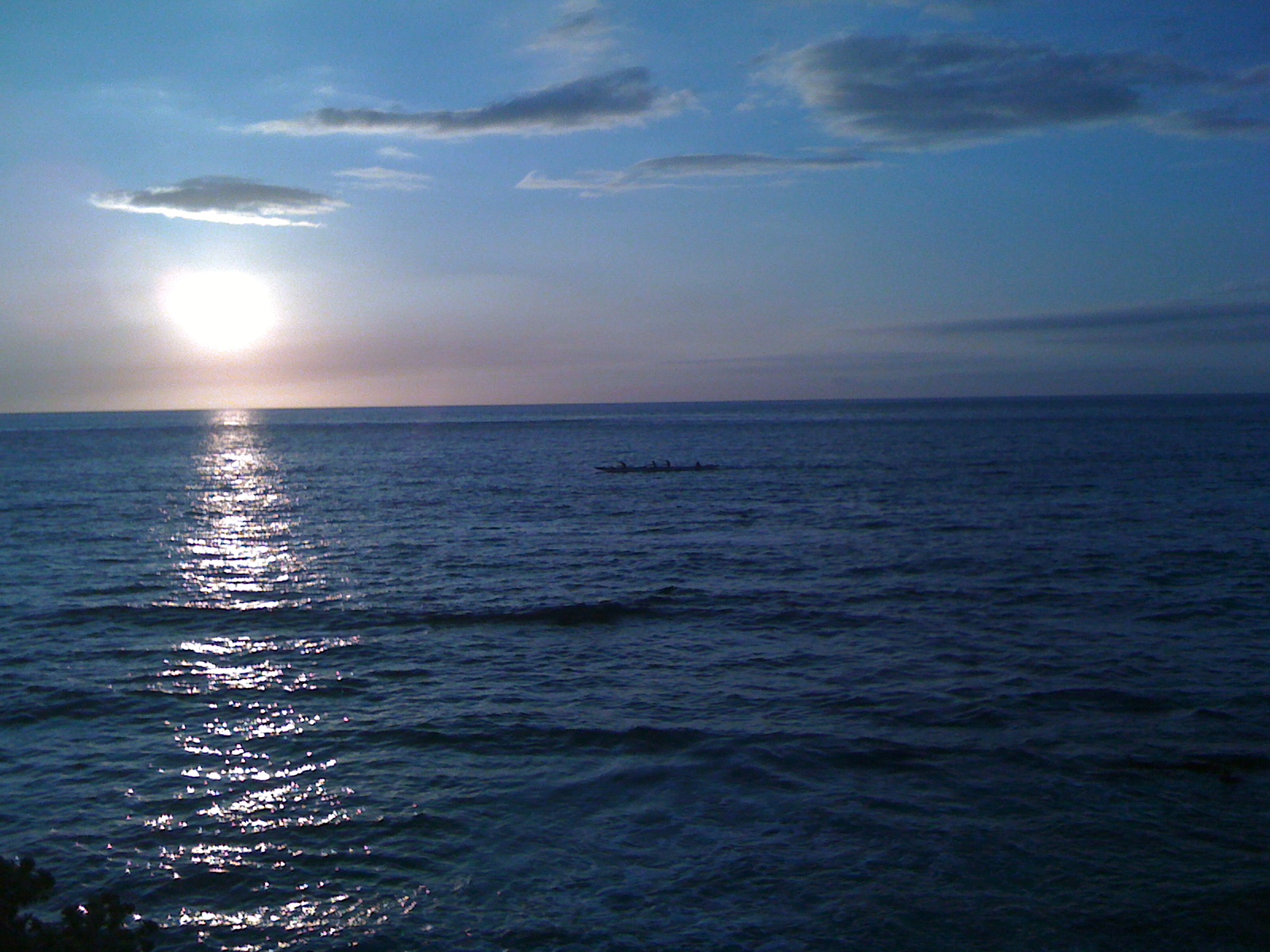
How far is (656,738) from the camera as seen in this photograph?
56.2 feet

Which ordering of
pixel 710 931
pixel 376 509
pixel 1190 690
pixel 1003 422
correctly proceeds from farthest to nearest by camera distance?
pixel 1003 422, pixel 376 509, pixel 1190 690, pixel 710 931

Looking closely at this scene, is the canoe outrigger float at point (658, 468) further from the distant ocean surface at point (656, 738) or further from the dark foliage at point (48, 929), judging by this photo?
the dark foliage at point (48, 929)

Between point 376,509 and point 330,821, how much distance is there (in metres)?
43.6

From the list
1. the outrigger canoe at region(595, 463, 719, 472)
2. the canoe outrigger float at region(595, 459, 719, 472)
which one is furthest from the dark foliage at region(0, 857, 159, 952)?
the outrigger canoe at region(595, 463, 719, 472)

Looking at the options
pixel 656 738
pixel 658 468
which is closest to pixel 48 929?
pixel 656 738

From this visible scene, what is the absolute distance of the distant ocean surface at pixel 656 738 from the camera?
38.2ft

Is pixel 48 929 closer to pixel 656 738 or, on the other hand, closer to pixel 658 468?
pixel 656 738

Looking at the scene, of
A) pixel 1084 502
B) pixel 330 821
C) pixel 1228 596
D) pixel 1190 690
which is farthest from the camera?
pixel 1084 502

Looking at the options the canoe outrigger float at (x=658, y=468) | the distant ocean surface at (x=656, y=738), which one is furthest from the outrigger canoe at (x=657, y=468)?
the distant ocean surface at (x=656, y=738)

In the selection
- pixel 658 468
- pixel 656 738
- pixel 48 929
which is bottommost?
pixel 656 738

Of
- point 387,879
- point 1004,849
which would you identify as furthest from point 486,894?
point 1004,849

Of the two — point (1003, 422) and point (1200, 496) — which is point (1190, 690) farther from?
point (1003, 422)

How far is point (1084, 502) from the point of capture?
5122cm

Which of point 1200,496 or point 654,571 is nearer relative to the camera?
point 654,571
